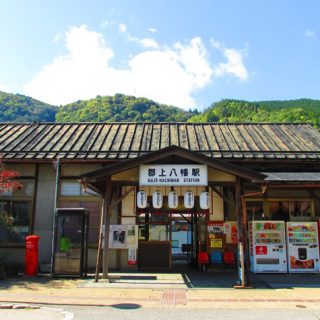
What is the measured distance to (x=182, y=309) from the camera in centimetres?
816

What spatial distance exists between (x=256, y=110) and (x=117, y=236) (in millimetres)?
53764

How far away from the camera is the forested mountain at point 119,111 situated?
208ft

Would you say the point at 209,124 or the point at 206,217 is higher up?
the point at 209,124

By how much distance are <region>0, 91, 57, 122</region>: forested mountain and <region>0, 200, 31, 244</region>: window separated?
44556 mm

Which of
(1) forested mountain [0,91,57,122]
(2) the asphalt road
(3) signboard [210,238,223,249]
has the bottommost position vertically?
(2) the asphalt road

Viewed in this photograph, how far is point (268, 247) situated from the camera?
45.5 ft

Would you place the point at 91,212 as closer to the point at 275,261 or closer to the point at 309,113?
the point at 275,261

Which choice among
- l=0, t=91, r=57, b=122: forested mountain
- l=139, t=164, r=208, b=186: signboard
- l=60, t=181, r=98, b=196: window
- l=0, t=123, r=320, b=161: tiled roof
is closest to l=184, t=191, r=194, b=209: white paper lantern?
l=139, t=164, r=208, b=186: signboard

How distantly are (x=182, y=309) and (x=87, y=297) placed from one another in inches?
102

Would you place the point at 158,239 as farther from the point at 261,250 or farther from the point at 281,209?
the point at 281,209

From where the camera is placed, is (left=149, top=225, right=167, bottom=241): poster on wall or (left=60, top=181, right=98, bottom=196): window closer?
(left=149, top=225, right=167, bottom=241): poster on wall

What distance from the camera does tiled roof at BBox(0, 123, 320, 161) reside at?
51.0 ft

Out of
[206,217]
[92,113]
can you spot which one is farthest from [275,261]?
[92,113]

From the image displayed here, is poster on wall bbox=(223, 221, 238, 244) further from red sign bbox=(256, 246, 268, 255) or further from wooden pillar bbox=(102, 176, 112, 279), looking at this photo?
wooden pillar bbox=(102, 176, 112, 279)
